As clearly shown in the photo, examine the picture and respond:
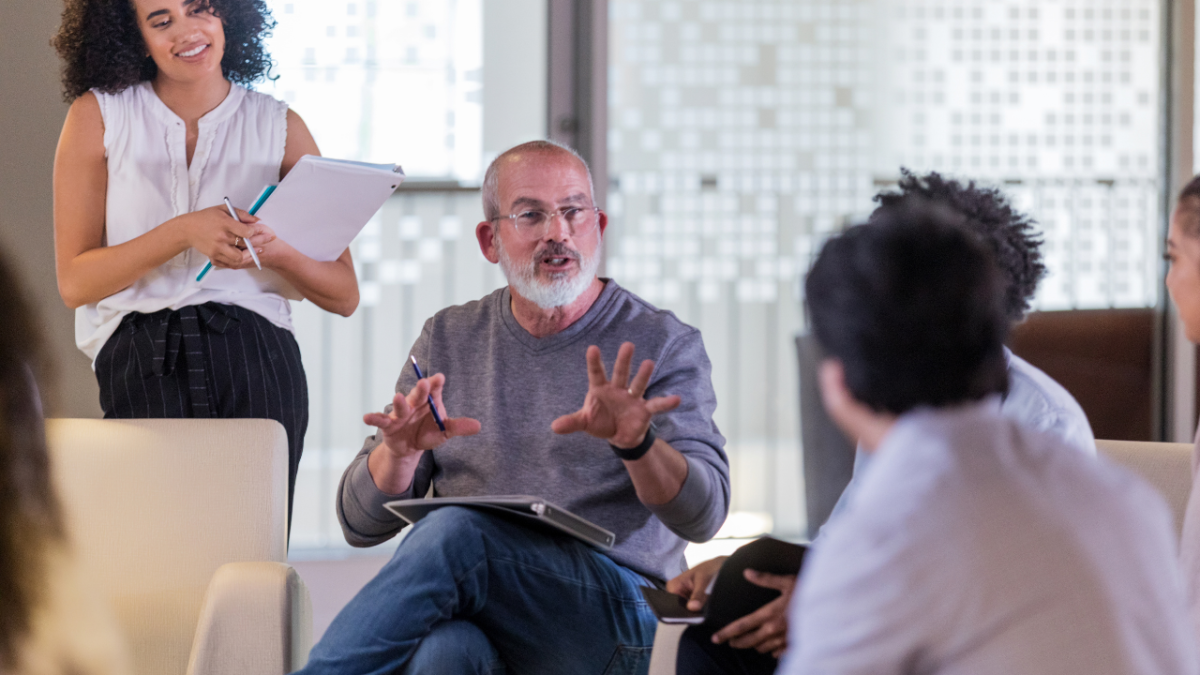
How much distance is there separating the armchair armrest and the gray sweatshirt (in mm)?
264

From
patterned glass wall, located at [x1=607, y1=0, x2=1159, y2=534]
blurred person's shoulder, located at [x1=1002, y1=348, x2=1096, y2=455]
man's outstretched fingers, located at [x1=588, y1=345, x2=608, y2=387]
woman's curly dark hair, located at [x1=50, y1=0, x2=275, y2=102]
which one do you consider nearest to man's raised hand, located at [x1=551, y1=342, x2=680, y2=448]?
man's outstretched fingers, located at [x1=588, y1=345, x2=608, y2=387]

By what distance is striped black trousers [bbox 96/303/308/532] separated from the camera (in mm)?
2078

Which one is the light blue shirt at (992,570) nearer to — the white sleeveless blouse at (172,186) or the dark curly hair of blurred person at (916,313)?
the dark curly hair of blurred person at (916,313)

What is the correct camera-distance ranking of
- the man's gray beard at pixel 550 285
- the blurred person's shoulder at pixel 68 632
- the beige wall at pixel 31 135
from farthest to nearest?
the beige wall at pixel 31 135 < the man's gray beard at pixel 550 285 < the blurred person's shoulder at pixel 68 632

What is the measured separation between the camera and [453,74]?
10.2ft

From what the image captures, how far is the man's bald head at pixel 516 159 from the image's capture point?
1971 mm

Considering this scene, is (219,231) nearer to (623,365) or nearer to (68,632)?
(623,365)

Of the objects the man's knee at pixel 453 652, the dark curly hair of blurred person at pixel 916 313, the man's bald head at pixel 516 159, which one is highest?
the man's bald head at pixel 516 159

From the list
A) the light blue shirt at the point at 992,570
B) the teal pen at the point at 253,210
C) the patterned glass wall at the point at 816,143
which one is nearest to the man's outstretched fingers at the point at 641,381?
the light blue shirt at the point at 992,570

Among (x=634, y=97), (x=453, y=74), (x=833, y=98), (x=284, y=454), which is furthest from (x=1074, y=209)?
(x=284, y=454)

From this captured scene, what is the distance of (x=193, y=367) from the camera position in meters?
2.08

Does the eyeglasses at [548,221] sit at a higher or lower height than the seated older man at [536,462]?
higher

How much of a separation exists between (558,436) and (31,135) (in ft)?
6.10

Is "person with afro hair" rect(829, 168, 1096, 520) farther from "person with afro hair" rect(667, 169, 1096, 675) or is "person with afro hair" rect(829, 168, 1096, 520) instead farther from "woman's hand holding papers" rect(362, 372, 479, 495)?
"woman's hand holding papers" rect(362, 372, 479, 495)
